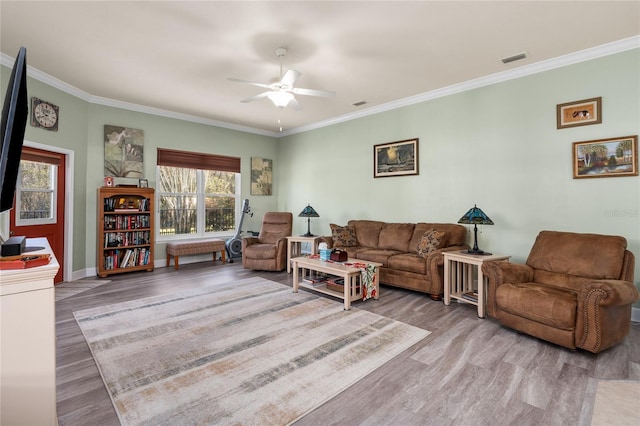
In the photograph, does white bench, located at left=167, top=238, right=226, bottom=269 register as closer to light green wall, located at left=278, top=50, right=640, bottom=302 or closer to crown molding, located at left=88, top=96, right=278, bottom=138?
crown molding, located at left=88, top=96, right=278, bottom=138

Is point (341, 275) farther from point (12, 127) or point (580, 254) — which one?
point (12, 127)

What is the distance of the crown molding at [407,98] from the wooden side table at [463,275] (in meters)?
2.33

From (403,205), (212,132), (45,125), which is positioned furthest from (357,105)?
(45,125)

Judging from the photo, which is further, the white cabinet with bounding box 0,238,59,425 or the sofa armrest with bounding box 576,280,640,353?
the sofa armrest with bounding box 576,280,640,353

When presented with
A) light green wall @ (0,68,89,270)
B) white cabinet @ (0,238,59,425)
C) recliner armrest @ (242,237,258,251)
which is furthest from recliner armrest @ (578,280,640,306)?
light green wall @ (0,68,89,270)

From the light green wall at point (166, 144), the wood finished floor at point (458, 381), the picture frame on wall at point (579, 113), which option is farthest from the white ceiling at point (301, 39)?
the wood finished floor at point (458, 381)

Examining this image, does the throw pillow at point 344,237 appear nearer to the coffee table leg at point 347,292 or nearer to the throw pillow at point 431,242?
the throw pillow at point 431,242

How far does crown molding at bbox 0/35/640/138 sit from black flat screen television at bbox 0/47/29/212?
3.12 meters

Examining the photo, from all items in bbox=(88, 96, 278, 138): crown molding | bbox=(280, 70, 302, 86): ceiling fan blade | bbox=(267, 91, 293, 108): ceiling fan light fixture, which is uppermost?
bbox=(88, 96, 278, 138): crown molding

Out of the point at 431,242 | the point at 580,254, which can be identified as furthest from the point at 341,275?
the point at 580,254

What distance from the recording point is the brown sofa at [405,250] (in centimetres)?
388

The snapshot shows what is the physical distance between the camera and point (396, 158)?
5238mm

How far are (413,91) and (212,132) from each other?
13.2 feet

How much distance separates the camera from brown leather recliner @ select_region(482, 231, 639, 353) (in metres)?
2.38
